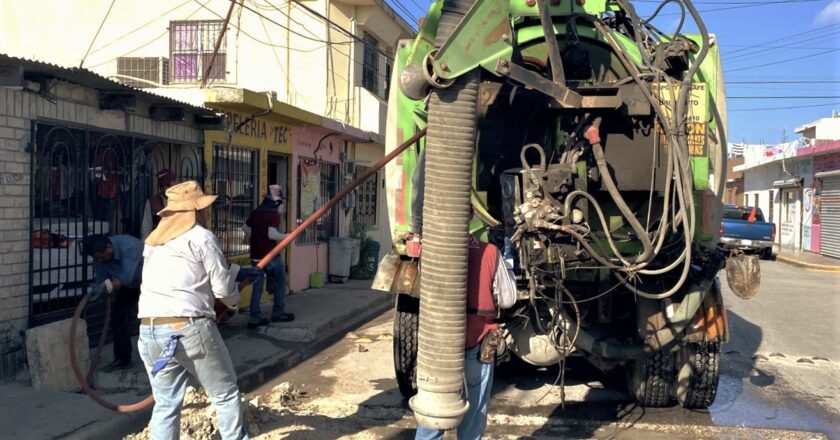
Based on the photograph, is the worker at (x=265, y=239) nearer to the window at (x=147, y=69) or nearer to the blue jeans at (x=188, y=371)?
the blue jeans at (x=188, y=371)

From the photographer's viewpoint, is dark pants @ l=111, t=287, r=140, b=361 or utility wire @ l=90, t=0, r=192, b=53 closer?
dark pants @ l=111, t=287, r=140, b=361

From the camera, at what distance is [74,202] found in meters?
6.85

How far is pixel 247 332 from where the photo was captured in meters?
8.32

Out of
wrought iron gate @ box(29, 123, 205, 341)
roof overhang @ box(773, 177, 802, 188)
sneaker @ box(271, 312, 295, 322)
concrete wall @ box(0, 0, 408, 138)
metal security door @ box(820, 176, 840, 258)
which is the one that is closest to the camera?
wrought iron gate @ box(29, 123, 205, 341)

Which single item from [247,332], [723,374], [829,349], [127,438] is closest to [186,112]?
[247,332]

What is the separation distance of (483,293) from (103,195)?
5.09 metres

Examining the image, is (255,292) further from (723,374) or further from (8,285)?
(723,374)

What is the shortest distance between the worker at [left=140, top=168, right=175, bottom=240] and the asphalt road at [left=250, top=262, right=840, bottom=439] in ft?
7.38

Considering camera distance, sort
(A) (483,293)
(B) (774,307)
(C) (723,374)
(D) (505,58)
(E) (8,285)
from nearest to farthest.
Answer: (D) (505,58), (A) (483,293), (E) (8,285), (C) (723,374), (B) (774,307)

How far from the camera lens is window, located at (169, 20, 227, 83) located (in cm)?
A: 1349

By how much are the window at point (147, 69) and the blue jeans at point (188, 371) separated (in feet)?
35.2

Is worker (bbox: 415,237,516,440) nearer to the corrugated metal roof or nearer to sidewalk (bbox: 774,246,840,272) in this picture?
the corrugated metal roof

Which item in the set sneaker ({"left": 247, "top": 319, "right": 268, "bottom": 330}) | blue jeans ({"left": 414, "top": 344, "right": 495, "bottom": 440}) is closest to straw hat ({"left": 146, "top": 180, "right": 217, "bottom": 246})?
blue jeans ({"left": 414, "top": 344, "right": 495, "bottom": 440})

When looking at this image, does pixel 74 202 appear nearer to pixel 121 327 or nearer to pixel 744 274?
pixel 121 327
